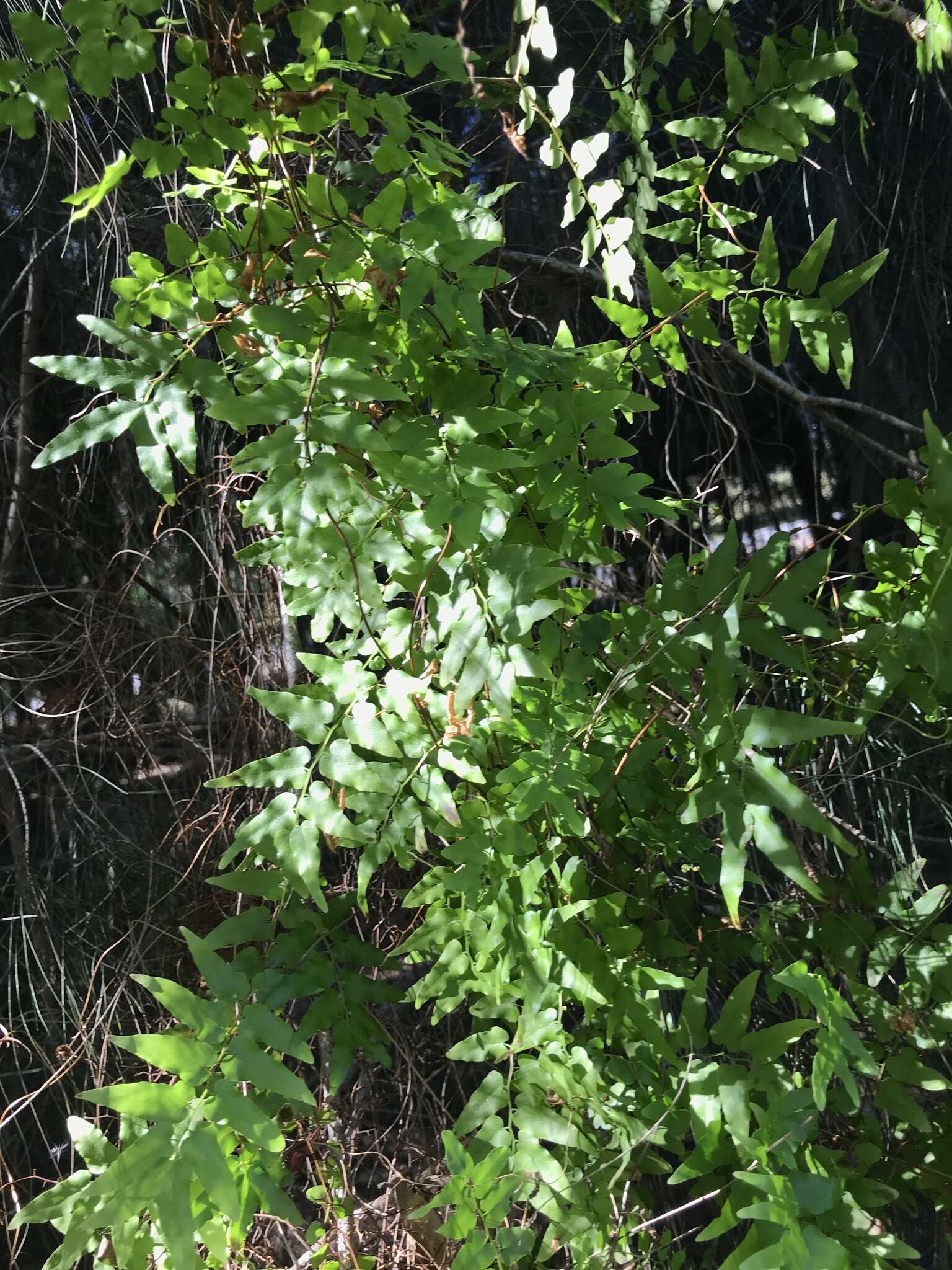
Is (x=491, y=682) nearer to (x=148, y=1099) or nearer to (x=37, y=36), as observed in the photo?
(x=148, y=1099)

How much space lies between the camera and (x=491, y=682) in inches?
22.3

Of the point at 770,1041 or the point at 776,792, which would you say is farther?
the point at 770,1041

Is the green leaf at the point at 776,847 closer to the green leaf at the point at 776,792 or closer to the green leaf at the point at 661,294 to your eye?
the green leaf at the point at 776,792

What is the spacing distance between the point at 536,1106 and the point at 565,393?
509mm

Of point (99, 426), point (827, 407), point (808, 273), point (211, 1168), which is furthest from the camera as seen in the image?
point (827, 407)

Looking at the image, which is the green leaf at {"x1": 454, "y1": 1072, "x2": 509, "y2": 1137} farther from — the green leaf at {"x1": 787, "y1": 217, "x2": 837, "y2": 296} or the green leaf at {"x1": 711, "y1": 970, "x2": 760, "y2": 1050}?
the green leaf at {"x1": 787, "y1": 217, "x2": 837, "y2": 296}

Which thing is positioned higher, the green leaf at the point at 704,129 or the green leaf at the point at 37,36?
the green leaf at the point at 37,36

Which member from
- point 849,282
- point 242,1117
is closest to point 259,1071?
point 242,1117

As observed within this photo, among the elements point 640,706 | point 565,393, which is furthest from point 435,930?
point 565,393

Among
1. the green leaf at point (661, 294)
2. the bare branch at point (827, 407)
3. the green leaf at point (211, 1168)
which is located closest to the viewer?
the green leaf at point (211, 1168)

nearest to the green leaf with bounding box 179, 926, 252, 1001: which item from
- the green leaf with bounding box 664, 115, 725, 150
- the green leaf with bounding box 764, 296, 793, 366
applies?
the green leaf with bounding box 764, 296, 793, 366

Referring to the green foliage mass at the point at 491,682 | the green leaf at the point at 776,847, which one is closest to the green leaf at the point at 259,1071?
the green foliage mass at the point at 491,682

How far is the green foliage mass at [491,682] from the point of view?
56 centimetres

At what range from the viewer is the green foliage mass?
560mm
